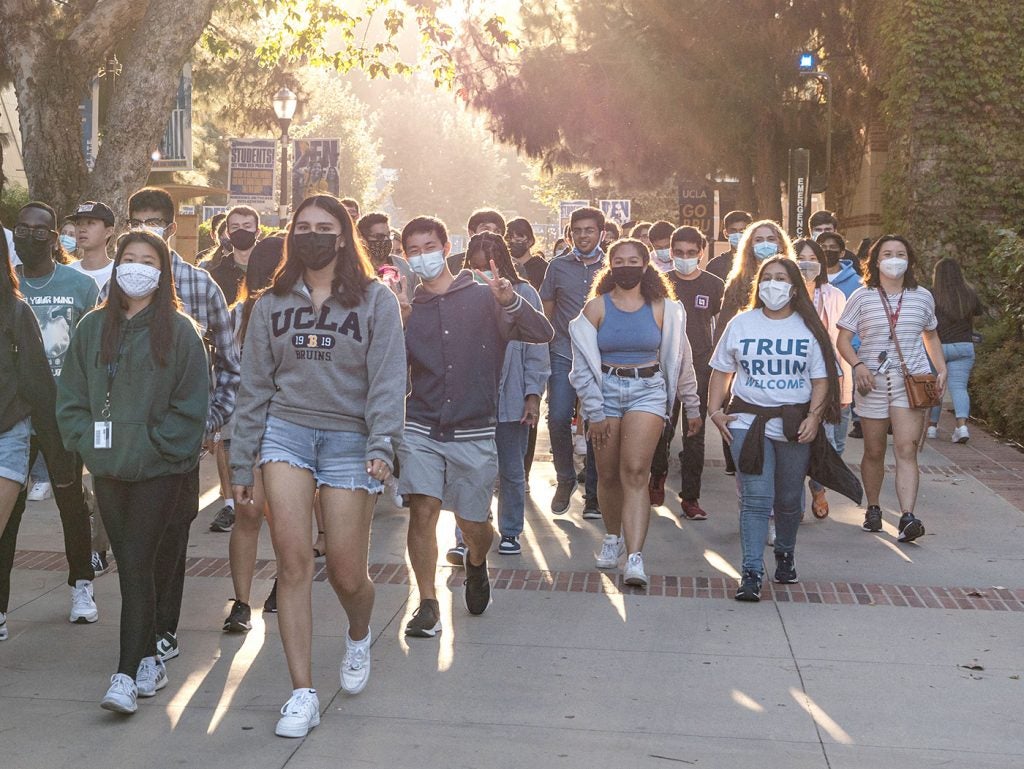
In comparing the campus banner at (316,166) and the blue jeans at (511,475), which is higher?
the campus banner at (316,166)

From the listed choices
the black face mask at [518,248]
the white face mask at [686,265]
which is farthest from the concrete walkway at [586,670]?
the black face mask at [518,248]

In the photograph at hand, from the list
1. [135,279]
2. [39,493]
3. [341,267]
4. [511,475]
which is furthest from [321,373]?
[39,493]

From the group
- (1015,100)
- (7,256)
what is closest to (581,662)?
(7,256)

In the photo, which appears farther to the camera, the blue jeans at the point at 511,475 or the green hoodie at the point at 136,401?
the blue jeans at the point at 511,475

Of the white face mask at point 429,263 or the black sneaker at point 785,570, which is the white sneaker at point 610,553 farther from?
the white face mask at point 429,263

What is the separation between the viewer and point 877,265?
894 cm

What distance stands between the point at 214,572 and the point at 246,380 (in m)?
Answer: 2.76

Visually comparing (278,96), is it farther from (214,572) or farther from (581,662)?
(581,662)

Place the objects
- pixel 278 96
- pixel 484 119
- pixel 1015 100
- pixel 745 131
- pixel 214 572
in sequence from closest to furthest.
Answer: pixel 214 572
pixel 1015 100
pixel 278 96
pixel 745 131
pixel 484 119

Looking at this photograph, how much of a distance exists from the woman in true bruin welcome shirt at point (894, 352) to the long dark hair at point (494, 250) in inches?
97.2

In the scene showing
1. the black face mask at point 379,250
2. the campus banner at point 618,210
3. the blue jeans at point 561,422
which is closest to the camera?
the black face mask at point 379,250

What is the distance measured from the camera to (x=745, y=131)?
2403 centimetres

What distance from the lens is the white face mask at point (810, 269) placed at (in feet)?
31.0

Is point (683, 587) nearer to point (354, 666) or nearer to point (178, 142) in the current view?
point (354, 666)
